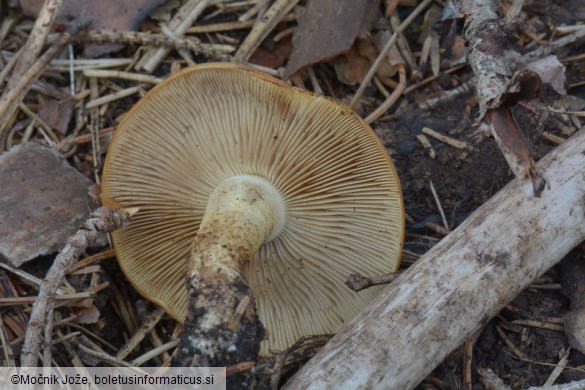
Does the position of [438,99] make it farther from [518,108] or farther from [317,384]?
[317,384]

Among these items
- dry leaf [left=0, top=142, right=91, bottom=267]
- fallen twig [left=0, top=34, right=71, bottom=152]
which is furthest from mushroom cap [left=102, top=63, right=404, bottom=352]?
fallen twig [left=0, top=34, right=71, bottom=152]

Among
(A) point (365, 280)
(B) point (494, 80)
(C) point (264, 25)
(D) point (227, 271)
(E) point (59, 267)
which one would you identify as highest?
(C) point (264, 25)

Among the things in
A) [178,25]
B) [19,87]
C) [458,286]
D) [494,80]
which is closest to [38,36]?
[19,87]

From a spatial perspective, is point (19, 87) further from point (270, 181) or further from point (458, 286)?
point (458, 286)

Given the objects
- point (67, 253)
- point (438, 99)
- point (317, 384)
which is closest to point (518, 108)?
point (438, 99)

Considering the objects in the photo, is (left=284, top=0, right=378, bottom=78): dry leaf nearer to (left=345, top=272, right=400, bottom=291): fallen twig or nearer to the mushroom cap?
the mushroom cap

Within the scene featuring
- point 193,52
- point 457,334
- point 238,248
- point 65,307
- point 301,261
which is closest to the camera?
point 457,334
